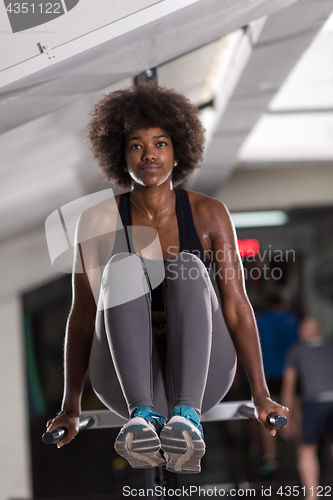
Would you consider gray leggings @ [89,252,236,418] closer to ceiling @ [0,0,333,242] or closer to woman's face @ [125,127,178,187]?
woman's face @ [125,127,178,187]

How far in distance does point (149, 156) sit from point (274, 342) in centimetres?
285

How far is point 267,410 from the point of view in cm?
100

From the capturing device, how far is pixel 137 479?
3.96 m

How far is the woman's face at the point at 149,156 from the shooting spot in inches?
41.1

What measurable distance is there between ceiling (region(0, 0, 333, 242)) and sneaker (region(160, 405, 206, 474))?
24.9 inches

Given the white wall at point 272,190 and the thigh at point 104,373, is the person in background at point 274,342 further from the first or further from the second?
the thigh at point 104,373

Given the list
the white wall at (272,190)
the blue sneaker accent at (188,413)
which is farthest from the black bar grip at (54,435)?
the white wall at (272,190)

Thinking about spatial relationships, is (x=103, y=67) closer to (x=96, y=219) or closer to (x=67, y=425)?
(x=96, y=219)

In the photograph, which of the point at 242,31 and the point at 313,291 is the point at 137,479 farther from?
the point at 242,31

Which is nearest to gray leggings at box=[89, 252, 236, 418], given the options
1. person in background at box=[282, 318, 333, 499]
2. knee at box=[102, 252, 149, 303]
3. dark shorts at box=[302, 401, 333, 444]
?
knee at box=[102, 252, 149, 303]

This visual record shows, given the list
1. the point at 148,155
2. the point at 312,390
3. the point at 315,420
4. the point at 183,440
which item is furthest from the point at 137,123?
the point at 315,420

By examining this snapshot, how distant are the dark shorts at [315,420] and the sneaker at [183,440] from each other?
2.59 metres

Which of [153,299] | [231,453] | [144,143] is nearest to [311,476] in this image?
[231,453]

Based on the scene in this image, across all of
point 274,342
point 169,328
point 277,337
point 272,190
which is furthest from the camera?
point 272,190
